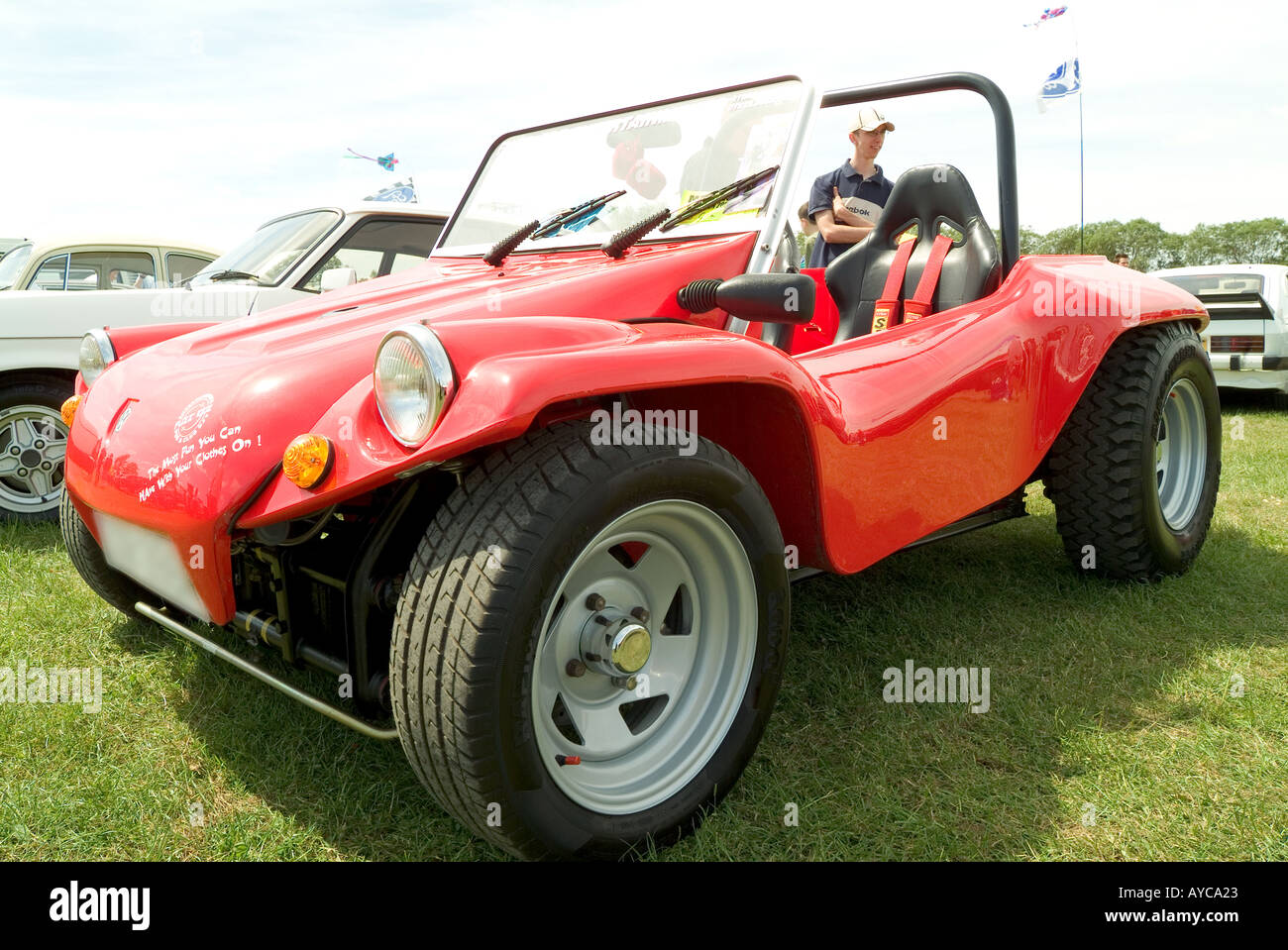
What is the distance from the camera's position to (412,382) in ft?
5.54

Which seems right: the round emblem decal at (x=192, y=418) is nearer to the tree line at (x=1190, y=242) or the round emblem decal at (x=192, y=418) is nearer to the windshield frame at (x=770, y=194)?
the windshield frame at (x=770, y=194)

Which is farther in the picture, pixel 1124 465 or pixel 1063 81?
Answer: pixel 1063 81

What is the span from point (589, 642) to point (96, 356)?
1.90m

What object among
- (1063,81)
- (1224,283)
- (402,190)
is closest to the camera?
(402,190)

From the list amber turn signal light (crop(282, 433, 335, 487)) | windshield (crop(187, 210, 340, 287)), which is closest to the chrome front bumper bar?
amber turn signal light (crop(282, 433, 335, 487))

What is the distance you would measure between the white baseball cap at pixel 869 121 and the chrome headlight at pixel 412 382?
3809mm

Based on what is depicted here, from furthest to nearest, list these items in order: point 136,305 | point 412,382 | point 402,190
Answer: point 402,190
point 136,305
point 412,382

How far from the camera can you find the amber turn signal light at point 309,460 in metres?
1.74

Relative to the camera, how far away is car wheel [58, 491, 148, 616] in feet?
9.12

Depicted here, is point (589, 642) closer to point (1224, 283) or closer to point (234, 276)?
point (234, 276)

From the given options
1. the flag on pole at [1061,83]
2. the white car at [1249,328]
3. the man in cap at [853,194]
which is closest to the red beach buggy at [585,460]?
the man in cap at [853,194]

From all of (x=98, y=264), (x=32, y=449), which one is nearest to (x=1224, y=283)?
(x=98, y=264)

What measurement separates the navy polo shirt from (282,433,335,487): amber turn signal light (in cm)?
368

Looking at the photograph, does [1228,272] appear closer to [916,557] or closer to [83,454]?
[916,557]
